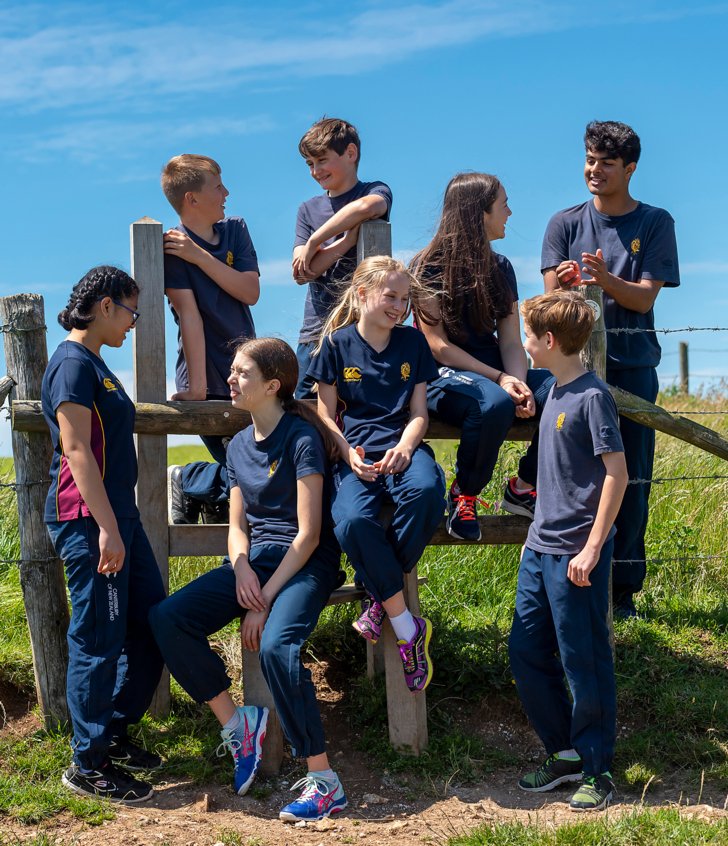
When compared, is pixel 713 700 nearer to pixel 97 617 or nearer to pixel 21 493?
pixel 97 617

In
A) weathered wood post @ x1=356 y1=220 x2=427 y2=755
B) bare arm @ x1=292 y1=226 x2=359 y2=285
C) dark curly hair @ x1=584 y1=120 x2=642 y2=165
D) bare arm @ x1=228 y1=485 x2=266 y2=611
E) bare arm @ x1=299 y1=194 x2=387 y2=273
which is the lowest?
weathered wood post @ x1=356 y1=220 x2=427 y2=755

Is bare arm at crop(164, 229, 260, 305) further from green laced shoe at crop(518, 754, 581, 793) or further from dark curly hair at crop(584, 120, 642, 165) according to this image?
green laced shoe at crop(518, 754, 581, 793)

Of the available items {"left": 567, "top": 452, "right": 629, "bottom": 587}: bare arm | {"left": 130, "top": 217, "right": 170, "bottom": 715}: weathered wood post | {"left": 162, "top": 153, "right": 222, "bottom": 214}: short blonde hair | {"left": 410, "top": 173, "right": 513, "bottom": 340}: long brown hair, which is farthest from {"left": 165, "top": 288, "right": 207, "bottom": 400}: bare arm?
{"left": 567, "top": 452, "right": 629, "bottom": 587}: bare arm

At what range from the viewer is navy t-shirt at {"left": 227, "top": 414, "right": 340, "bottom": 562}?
4723mm

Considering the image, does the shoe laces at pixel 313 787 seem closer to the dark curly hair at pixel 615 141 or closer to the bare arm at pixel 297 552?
the bare arm at pixel 297 552

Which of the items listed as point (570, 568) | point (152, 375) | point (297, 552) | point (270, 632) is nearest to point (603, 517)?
point (570, 568)

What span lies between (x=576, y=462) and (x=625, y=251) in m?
2.02

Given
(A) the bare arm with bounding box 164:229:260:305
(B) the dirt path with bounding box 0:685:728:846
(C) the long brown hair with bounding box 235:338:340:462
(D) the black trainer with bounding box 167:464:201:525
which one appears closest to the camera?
(B) the dirt path with bounding box 0:685:728:846

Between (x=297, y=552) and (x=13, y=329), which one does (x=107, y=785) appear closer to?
(x=297, y=552)

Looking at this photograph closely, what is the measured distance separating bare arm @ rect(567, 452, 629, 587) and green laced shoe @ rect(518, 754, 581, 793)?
2.88ft

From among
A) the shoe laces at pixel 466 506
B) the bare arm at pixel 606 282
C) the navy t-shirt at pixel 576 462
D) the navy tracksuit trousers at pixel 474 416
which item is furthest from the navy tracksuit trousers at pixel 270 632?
the bare arm at pixel 606 282

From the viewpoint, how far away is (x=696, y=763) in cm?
500

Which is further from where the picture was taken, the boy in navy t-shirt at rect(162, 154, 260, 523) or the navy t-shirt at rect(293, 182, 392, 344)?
the navy t-shirt at rect(293, 182, 392, 344)

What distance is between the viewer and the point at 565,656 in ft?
14.8
